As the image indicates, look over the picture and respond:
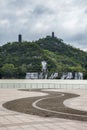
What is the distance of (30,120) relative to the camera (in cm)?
1262

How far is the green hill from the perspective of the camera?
94.1 m

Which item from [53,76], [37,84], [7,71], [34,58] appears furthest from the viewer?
[34,58]

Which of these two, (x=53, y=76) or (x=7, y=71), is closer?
(x=7, y=71)

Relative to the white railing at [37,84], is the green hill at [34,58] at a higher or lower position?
higher

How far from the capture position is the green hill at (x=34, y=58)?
94125 millimetres

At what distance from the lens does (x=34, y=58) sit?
365ft

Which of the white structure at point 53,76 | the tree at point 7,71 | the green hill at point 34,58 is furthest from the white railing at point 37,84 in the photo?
the tree at point 7,71

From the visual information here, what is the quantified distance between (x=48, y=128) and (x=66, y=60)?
382ft

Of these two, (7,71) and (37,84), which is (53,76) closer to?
(7,71)

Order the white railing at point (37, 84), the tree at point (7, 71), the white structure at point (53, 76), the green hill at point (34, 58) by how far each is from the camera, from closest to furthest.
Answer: the white railing at point (37, 84) → the tree at point (7, 71) → the white structure at point (53, 76) → the green hill at point (34, 58)

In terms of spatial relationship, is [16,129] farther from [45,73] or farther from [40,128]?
[45,73]

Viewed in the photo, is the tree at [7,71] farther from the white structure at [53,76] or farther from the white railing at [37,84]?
the white railing at [37,84]

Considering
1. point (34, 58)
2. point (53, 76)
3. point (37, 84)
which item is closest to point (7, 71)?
point (53, 76)

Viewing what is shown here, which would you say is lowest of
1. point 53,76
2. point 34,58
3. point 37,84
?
point 37,84
